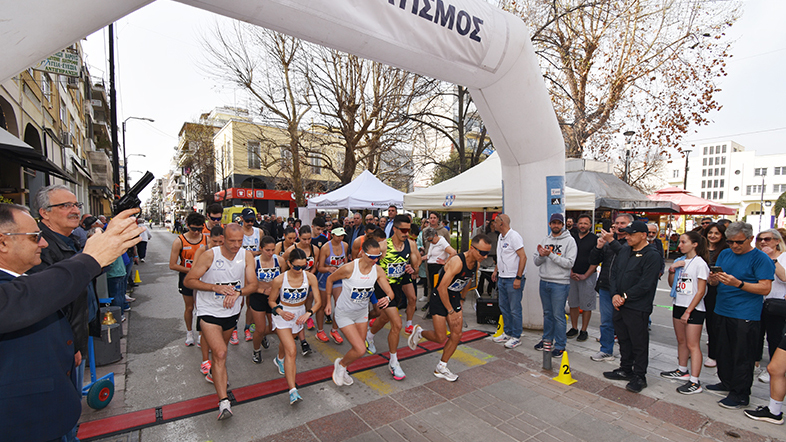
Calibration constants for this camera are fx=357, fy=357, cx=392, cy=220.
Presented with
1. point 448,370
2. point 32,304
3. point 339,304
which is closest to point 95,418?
point 339,304

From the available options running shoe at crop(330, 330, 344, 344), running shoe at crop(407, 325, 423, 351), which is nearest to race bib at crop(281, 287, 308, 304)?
running shoe at crop(407, 325, 423, 351)

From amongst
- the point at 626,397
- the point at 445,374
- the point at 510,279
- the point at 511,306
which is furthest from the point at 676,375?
the point at 445,374

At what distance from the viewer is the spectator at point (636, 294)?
4230 millimetres

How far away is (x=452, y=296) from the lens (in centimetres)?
465

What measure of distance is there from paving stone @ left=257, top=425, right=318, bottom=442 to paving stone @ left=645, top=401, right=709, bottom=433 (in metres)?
3.60

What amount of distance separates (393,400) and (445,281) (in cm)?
150

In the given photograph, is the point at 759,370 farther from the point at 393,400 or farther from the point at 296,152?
the point at 296,152

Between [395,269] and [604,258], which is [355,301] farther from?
[604,258]

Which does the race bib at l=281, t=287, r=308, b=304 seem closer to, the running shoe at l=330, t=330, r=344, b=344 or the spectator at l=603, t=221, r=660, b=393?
the running shoe at l=330, t=330, r=344, b=344

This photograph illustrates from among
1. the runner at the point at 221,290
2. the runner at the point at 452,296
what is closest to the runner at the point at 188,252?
the runner at the point at 221,290

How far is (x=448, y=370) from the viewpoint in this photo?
15.2 feet

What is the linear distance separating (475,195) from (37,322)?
24.4 ft

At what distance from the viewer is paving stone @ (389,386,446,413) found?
155 inches

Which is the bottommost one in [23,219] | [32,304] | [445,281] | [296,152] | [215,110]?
[445,281]
